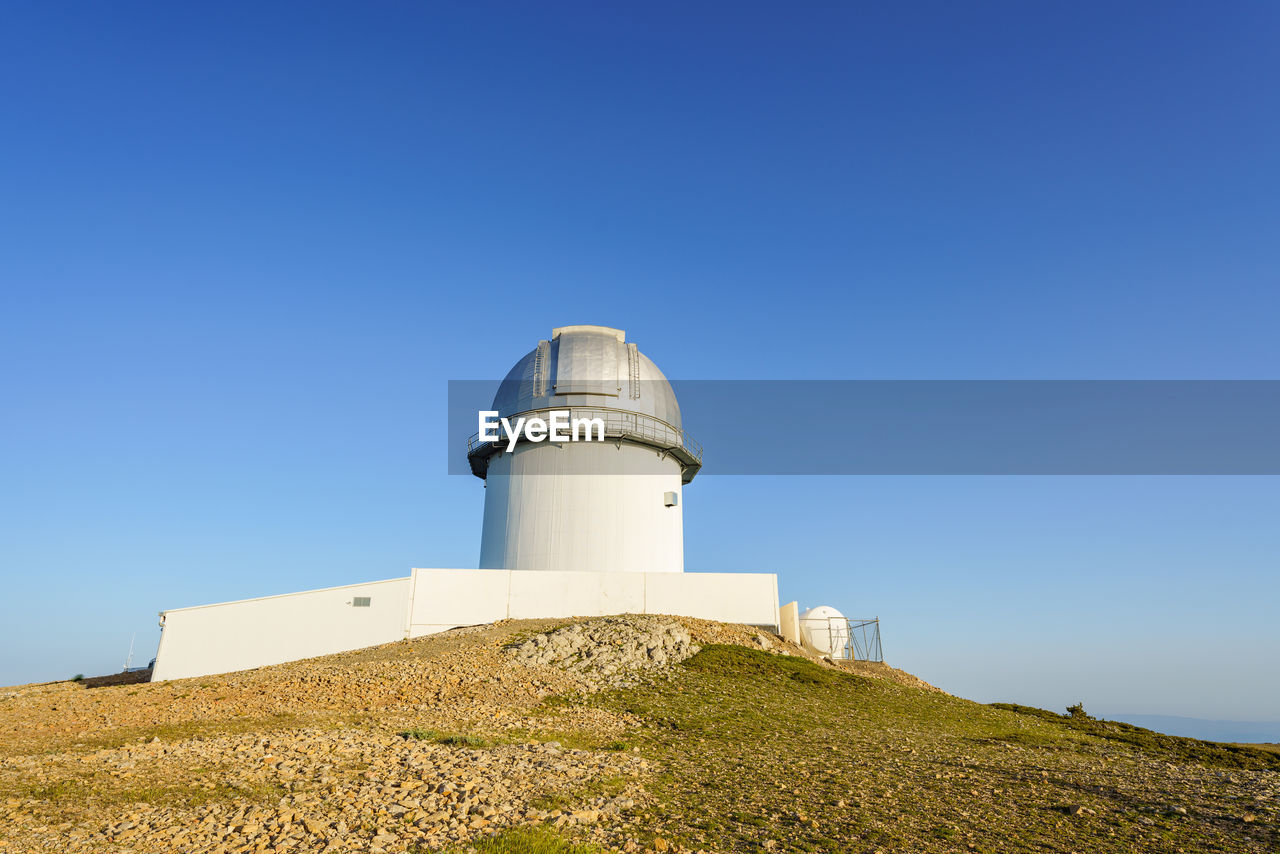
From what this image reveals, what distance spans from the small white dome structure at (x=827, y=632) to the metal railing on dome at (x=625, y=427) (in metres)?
9.37

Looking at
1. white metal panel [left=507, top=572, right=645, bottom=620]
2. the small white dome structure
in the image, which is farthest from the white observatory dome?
the small white dome structure

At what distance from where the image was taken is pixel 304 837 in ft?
25.7

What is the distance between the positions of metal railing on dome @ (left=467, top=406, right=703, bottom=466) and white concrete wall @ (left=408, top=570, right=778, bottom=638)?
683 cm

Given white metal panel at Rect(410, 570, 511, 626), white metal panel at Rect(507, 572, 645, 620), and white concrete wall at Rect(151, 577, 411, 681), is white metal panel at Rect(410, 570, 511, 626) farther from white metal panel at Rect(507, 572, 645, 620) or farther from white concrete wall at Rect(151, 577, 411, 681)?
white concrete wall at Rect(151, 577, 411, 681)

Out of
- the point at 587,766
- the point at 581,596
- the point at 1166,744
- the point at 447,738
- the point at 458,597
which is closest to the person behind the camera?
the point at 587,766

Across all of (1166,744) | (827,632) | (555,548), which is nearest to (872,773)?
(1166,744)

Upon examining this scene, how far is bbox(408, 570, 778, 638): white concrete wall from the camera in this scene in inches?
990

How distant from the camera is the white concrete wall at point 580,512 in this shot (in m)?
29.4

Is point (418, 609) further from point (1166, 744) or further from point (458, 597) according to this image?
point (1166, 744)

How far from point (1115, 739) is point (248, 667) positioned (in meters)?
25.7

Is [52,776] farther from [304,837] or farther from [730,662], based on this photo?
[730,662]

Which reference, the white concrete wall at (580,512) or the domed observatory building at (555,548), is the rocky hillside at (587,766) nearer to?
the domed observatory building at (555,548)

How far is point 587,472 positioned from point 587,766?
63.4 feet

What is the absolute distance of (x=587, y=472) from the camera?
99.2ft
